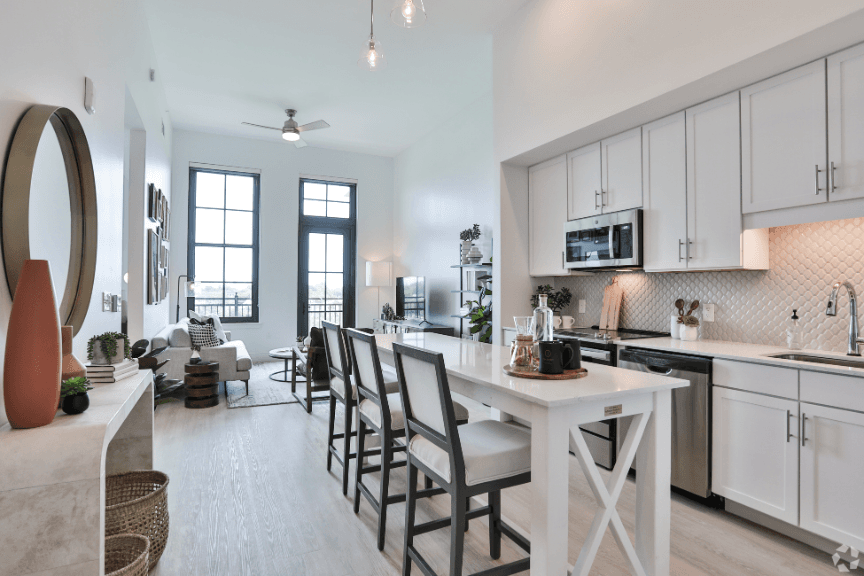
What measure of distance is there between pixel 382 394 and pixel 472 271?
4009mm

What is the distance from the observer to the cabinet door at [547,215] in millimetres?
4070

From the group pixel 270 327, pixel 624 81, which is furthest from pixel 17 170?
pixel 270 327

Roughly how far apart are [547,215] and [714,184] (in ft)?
4.95

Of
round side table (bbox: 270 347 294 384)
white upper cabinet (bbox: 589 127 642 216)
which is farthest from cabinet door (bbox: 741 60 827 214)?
round side table (bbox: 270 347 294 384)

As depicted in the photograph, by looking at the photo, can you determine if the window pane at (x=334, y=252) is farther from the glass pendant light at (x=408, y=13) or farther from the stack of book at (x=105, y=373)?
the stack of book at (x=105, y=373)

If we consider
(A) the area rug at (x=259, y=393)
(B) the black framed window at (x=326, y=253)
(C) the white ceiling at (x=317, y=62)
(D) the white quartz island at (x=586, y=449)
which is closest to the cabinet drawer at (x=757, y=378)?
(D) the white quartz island at (x=586, y=449)

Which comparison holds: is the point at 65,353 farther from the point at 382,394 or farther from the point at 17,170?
the point at 382,394

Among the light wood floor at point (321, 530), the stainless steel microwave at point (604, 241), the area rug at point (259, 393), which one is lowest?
the light wood floor at point (321, 530)

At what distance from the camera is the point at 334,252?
8602 millimetres

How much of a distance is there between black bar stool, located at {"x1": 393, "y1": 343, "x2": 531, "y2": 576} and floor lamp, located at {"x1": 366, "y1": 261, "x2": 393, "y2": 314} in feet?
20.3

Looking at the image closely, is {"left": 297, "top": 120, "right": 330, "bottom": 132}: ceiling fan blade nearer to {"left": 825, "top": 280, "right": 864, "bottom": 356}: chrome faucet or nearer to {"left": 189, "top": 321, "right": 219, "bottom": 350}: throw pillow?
{"left": 189, "top": 321, "right": 219, "bottom": 350}: throw pillow

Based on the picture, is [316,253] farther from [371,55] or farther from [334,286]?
[371,55]

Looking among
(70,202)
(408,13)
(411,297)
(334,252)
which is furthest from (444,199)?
(70,202)

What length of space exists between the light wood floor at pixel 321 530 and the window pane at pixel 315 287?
4.88m
